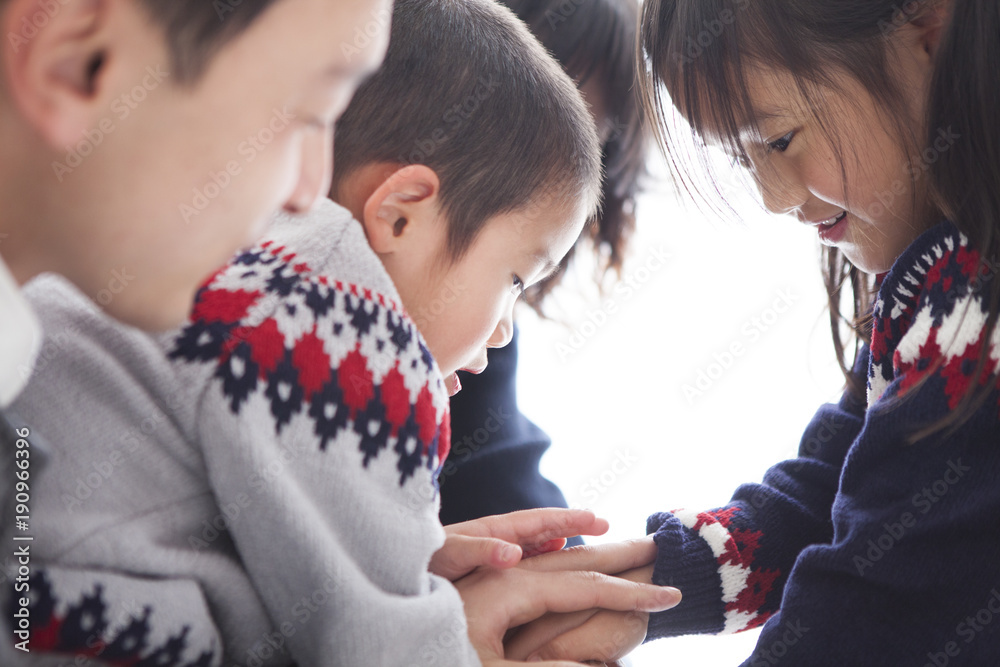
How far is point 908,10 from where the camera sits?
87 cm

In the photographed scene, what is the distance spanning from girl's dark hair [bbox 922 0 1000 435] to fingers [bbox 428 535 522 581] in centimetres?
40

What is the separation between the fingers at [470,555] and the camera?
2.71 ft

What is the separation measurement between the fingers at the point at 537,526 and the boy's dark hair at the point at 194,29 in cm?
57

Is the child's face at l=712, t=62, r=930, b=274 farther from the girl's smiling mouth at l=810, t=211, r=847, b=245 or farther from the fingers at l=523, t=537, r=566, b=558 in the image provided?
the fingers at l=523, t=537, r=566, b=558

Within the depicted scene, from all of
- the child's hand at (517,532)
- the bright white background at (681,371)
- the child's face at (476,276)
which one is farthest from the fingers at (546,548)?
the bright white background at (681,371)

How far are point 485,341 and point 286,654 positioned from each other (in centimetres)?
38

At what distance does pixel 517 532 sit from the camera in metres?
0.92

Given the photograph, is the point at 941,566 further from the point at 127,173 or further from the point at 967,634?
the point at 127,173

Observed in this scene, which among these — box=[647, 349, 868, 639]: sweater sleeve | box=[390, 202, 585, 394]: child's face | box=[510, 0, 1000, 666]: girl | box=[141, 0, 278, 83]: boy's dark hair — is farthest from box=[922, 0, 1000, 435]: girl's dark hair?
box=[141, 0, 278, 83]: boy's dark hair

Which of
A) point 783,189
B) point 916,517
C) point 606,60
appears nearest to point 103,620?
point 916,517

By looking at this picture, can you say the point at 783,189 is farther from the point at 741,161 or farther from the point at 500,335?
the point at 500,335

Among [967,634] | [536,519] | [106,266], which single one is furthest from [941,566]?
[106,266]

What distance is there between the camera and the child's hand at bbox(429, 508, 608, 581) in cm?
87

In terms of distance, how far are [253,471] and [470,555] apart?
278 mm
